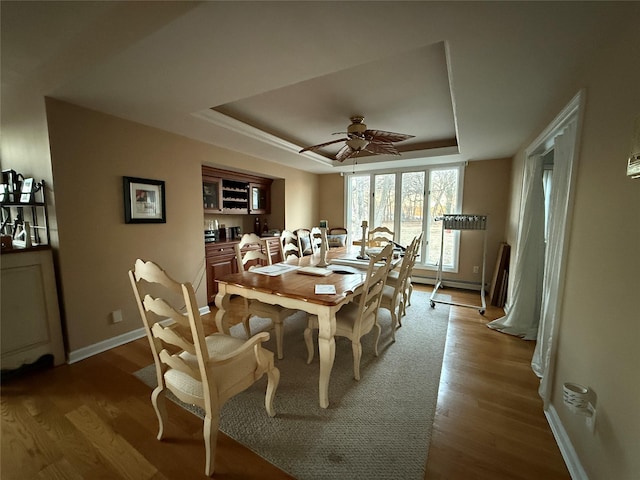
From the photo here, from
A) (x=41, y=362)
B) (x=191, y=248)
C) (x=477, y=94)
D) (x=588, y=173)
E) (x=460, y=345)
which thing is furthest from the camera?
(x=191, y=248)

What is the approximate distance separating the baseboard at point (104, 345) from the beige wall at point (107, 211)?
0.14ft

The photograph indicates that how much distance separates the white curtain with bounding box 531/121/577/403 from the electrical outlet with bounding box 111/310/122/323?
11.8ft

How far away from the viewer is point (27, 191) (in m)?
2.08

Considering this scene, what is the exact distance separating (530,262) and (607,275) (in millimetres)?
1760

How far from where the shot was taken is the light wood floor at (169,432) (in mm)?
1266

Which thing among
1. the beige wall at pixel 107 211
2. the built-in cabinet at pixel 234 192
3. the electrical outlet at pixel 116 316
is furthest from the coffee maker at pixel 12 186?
the built-in cabinet at pixel 234 192

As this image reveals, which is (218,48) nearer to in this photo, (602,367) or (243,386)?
(243,386)

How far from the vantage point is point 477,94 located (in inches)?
74.4

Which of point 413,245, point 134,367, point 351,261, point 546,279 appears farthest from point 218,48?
point 546,279

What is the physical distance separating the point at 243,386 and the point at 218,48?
1.89 meters

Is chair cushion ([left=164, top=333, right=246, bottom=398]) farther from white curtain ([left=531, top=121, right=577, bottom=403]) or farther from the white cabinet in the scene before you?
white curtain ([left=531, top=121, right=577, bottom=403])

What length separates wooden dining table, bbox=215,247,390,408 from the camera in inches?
63.5

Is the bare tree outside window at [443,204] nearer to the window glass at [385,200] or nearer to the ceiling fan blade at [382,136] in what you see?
the window glass at [385,200]

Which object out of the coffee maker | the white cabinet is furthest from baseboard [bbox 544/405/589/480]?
the coffee maker
